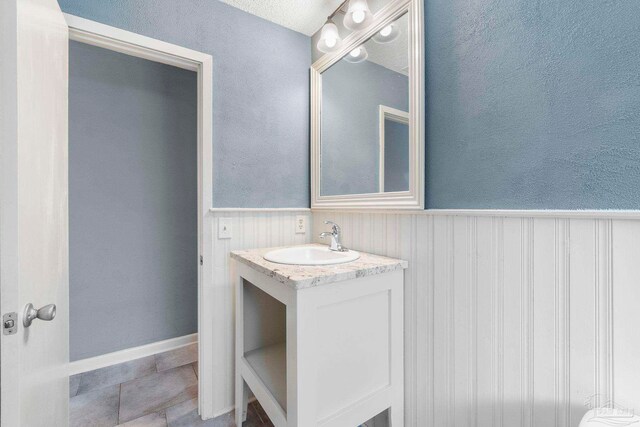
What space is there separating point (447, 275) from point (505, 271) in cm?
20

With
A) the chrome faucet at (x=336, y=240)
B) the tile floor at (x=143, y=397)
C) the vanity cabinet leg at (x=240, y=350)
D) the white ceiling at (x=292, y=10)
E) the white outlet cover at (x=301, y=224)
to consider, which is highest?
the white ceiling at (x=292, y=10)

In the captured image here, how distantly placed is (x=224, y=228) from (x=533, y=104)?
4.68 ft

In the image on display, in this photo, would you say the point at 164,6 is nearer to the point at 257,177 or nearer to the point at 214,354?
the point at 257,177

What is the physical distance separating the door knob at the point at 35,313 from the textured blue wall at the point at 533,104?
1236 mm

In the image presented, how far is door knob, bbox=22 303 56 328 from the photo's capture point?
67 centimetres

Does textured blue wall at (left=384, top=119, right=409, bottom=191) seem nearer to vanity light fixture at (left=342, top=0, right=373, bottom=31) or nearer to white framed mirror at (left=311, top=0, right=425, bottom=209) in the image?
white framed mirror at (left=311, top=0, right=425, bottom=209)

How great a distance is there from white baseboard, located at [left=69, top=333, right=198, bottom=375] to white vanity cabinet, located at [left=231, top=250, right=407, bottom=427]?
3.83 ft

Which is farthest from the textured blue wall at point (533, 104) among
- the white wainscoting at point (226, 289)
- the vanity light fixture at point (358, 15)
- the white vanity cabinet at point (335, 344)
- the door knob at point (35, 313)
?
the door knob at point (35, 313)

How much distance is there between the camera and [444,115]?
43.0 inches

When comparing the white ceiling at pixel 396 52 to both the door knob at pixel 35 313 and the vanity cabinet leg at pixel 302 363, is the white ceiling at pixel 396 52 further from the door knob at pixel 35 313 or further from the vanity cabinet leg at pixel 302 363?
the door knob at pixel 35 313

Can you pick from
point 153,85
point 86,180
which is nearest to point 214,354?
point 86,180

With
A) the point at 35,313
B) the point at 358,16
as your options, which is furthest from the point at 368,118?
the point at 35,313

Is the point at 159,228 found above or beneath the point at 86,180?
beneath

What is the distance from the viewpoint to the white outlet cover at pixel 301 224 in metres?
1.83
